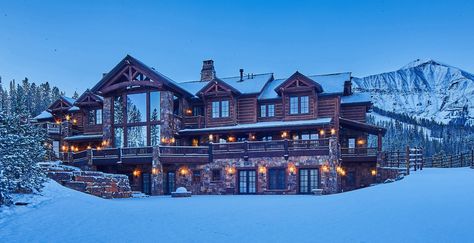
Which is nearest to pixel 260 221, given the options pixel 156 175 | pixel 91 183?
pixel 91 183

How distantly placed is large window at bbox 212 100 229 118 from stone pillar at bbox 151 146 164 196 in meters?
6.35

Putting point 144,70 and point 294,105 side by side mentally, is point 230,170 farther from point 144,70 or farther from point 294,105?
point 144,70

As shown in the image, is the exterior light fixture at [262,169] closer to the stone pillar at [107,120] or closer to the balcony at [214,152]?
the balcony at [214,152]

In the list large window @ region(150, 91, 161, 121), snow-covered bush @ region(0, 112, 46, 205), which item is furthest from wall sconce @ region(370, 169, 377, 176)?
snow-covered bush @ region(0, 112, 46, 205)

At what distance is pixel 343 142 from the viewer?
3173 cm

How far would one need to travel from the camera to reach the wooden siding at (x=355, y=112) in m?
31.5

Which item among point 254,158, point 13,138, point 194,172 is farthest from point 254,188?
point 13,138

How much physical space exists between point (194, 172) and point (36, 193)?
48.3 feet

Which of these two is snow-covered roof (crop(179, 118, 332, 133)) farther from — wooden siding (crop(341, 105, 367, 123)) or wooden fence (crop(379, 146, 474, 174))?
wooden fence (crop(379, 146, 474, 174))

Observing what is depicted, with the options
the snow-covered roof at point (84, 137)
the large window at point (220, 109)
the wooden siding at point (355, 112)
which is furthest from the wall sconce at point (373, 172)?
the snow-covered roof at point (84, 137)

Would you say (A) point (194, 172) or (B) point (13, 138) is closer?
(B) point (13, 138)

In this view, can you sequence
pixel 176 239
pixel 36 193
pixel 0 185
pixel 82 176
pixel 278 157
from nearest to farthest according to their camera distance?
pixel 176 239 → pixel 0 185 → pixel 36 193 → pixel 82 176 → pixel 278 157

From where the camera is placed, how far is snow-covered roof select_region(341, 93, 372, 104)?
31.3 metres

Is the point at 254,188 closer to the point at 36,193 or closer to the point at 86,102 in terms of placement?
the point at 36,193
